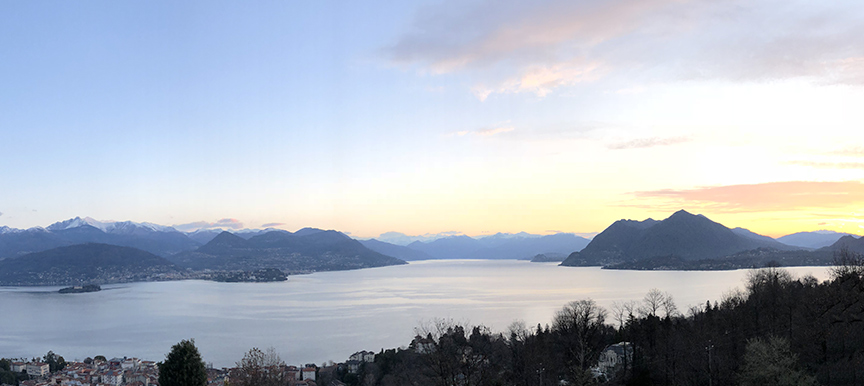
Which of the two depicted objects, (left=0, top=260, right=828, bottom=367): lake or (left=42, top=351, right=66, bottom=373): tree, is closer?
(left=42, top=351, right=66, bottom=373): tree

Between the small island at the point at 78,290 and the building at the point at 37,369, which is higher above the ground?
the building at the point at 37,369

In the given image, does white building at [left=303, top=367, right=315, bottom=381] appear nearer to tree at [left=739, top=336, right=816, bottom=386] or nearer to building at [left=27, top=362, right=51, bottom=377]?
building at [left=27, top=362, right=51, bottom=377]

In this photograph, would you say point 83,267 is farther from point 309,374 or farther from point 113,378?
point 309,374

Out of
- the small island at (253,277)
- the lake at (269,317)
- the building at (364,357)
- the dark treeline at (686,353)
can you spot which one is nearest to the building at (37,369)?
the lake at (269,317)

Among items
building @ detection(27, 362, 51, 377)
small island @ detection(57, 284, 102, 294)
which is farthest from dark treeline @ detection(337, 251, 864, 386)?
small island @ detection(57, 284, 102, 294)

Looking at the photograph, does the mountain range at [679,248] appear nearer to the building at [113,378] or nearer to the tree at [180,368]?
the building at [113,378]

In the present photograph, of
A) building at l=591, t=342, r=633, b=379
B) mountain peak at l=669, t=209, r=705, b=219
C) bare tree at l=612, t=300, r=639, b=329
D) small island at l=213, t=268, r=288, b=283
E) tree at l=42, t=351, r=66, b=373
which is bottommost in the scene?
small island at l=213, t=268, r=288, b=283
